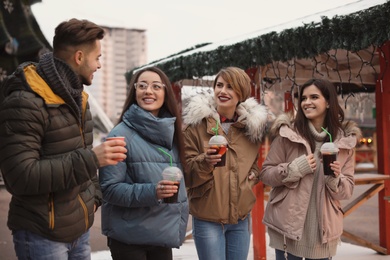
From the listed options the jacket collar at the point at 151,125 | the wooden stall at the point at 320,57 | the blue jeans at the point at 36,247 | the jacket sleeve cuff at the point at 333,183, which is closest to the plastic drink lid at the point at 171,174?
the jacket collar at the point at 151,125

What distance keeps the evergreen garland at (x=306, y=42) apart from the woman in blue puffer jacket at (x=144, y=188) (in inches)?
81.9

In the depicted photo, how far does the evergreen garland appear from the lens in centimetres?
396

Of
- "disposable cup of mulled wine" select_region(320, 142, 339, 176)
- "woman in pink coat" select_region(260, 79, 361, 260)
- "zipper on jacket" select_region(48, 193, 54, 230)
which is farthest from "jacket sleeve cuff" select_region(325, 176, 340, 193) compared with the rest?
"zipper on jacket" select_region(48, 193, 54, 230)

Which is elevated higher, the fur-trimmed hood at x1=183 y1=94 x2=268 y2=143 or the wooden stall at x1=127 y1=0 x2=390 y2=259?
the wooden stall at x1=127 y1=0 x2=390 y2=259

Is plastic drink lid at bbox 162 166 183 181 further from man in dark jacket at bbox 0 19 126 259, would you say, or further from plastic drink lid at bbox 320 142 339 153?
plastic drink lid at bbox 320 142 339 153

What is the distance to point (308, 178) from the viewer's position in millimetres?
3393

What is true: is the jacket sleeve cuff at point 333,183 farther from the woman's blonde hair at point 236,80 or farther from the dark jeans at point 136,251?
the dark jeans at point 136,251

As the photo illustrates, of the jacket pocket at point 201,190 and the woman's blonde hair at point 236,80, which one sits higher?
the woman's blonde hair at point 236,80

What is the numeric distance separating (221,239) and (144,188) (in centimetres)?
95

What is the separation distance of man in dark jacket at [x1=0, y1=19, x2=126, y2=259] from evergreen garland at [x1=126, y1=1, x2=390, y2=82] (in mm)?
2640

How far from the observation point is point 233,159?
3336 millimetres

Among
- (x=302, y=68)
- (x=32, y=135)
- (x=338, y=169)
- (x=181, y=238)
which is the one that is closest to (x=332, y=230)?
(x=338, y=169)

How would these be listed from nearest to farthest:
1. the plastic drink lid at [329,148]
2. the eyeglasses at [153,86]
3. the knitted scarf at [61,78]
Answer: the knitted scarf at [61,78] < the eyeglasses at [153,86] < the plastic drink lid at [329,148]

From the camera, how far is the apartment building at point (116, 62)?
127325mm
